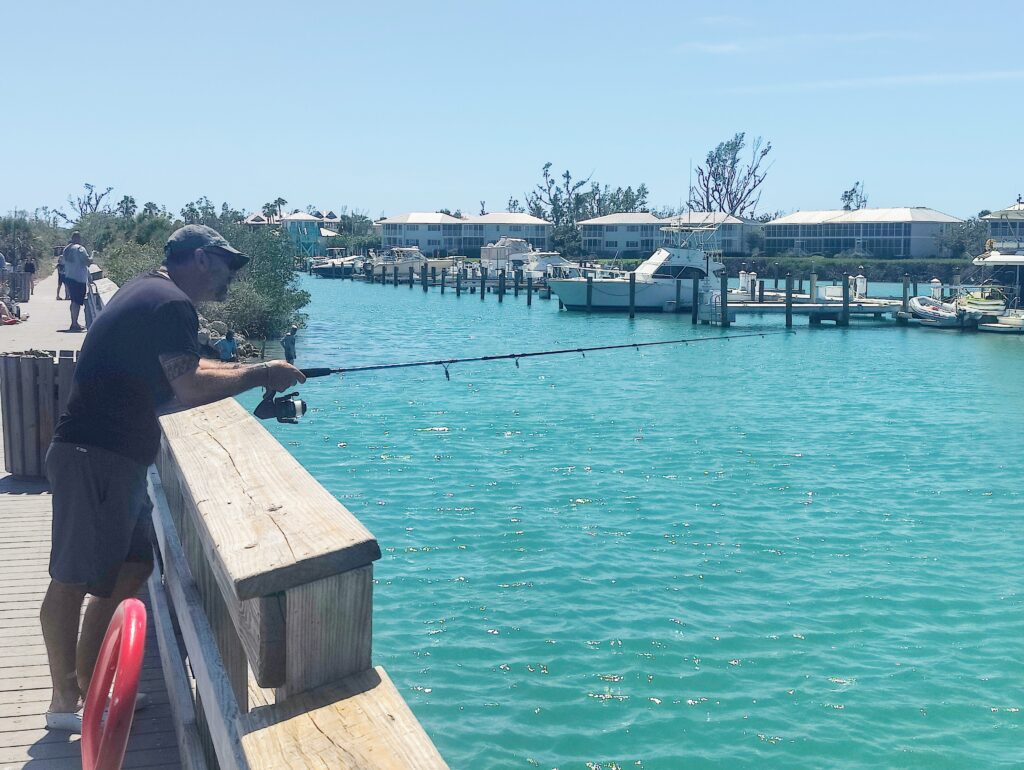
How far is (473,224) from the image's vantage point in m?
126

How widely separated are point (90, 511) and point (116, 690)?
1.48 m

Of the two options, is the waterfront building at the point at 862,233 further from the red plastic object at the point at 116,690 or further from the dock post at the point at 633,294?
the red plastic object at the point at 116,690

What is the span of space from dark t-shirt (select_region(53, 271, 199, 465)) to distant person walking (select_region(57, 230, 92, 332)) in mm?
15181

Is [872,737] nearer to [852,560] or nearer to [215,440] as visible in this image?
[852,560]

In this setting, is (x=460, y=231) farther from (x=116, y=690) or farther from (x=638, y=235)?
(x=116, y=690)

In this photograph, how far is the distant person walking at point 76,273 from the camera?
18000 millimetres

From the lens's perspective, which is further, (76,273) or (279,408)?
(76,273)

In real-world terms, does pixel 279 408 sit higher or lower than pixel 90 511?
higher

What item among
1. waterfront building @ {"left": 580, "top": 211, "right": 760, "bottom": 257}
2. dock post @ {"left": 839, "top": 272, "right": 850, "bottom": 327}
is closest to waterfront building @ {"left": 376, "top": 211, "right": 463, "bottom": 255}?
waterfront building @ {"left": 580, "top": 211, "right": 760, "bottom": 257}

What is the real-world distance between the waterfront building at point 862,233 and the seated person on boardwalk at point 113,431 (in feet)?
367

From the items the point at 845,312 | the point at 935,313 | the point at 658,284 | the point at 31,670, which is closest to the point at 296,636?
the point at 31,670

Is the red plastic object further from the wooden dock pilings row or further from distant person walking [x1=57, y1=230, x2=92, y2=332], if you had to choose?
distant person walking [x1=57, y1=230, x2=92, y2=332]

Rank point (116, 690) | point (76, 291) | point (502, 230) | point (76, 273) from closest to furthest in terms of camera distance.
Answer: point (116, 690)
point (76, 273)
point (76, 291)
point (502, 230)

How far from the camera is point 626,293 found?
56.1 meters
